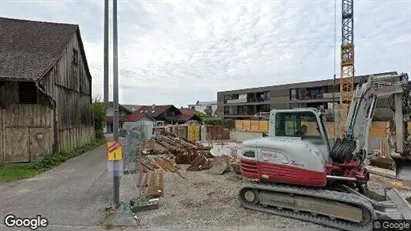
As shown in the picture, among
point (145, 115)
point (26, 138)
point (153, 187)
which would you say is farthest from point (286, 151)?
point (145, 115)

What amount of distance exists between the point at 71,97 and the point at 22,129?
5.84 meters

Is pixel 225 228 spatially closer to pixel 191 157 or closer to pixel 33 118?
pixel 191 157

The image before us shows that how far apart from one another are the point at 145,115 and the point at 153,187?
54862mm

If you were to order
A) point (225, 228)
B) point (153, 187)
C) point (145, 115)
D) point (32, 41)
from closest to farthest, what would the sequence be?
point (225, 228) → point (153, 187) → point (32, 41) → point (145, 115)

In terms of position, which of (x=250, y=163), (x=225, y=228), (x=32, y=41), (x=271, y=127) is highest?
(x=32, y=41)

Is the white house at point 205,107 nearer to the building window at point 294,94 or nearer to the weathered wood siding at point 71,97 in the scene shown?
the building window at point 294,94

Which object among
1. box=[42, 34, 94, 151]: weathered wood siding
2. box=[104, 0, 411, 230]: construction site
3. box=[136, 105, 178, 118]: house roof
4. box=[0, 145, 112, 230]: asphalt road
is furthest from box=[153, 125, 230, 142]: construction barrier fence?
box=[136, 105, 178, 118]: house roof

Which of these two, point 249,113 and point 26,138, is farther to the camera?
point 249,113

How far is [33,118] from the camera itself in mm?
16562

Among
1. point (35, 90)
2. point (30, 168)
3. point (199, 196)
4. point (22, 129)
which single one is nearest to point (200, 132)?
point (35, 90)

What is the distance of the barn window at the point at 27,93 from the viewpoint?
16484 mm
